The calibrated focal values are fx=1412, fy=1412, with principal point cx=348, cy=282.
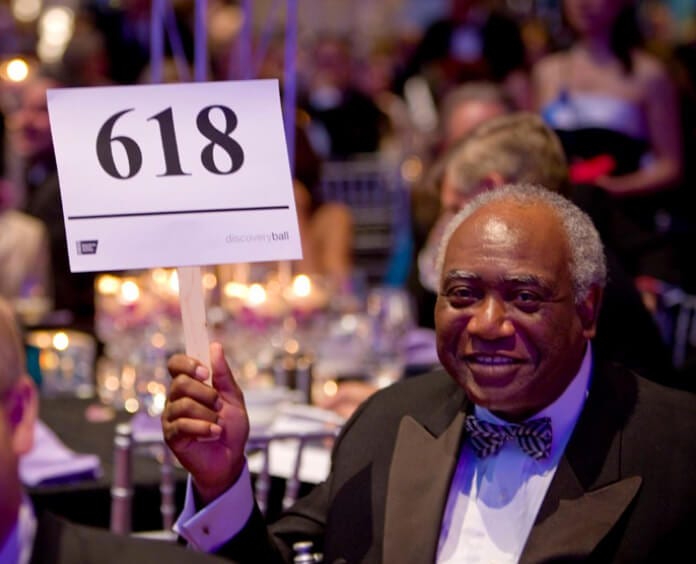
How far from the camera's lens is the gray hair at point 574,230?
2.71 metres

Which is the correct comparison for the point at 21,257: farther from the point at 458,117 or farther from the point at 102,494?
the point at 102,494

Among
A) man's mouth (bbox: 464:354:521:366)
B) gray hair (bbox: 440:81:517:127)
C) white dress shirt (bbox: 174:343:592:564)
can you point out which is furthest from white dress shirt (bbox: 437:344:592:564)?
gray hair (bbox: 440:81:517:127)

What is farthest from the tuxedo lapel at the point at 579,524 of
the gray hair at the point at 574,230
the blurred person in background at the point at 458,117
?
the blurred person in background at the point at 458,117

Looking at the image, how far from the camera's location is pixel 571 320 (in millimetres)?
2689

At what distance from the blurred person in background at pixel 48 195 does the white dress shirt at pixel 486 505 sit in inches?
167

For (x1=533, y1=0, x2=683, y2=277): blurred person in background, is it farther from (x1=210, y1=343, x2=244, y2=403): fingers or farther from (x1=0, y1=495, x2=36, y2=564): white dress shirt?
(x1=0, y1=495, x2=36, y2=564): white dress shirt

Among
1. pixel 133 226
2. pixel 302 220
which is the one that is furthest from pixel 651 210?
pixel 133 226

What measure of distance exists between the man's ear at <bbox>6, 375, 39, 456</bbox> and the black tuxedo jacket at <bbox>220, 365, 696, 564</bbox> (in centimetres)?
80

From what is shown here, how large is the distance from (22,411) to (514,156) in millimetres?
2070

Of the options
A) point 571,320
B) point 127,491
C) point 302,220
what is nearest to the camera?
point 571,320

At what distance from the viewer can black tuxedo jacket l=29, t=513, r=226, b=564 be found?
1823 mm

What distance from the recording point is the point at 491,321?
2.63 m

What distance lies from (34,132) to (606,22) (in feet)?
9.29

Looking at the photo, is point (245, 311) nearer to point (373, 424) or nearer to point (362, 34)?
point (373, 424)
